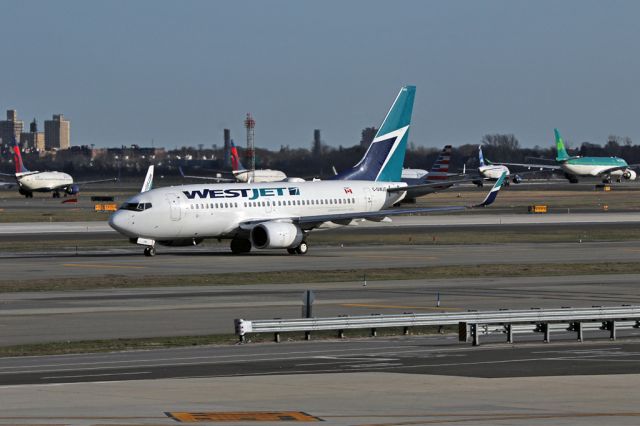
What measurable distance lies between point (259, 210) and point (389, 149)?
11.3 meters

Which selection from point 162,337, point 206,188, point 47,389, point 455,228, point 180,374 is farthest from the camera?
point 455,228

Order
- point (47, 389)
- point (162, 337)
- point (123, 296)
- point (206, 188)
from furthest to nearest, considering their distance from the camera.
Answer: point (206, 188) → point (123, 296) → point (162, 337) → point (47, 389)

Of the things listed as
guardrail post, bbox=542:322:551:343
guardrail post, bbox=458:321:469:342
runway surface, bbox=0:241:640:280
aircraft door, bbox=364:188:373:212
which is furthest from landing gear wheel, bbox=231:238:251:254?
guardrail post, bbox=542:322:551:343

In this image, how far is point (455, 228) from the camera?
9325 centimetres

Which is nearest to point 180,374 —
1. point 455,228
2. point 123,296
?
point 123,296

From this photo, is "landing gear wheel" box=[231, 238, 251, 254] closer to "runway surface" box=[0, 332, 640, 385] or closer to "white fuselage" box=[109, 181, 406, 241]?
"white fuselage" box=[109, 181, 406, 241]

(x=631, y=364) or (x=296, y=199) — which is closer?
(x=631, y=364)

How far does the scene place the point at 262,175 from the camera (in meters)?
190

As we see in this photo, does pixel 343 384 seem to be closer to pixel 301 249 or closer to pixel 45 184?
pixel 301 249

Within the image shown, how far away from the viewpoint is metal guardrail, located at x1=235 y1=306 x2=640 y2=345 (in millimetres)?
35312

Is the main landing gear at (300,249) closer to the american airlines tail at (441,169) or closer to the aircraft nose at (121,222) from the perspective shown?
the aircraft nose at (121,222)

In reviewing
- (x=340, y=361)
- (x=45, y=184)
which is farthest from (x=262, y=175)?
(x=340, y=361)

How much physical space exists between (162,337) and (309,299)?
13.9 feet

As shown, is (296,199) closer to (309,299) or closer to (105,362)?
(309,299)
